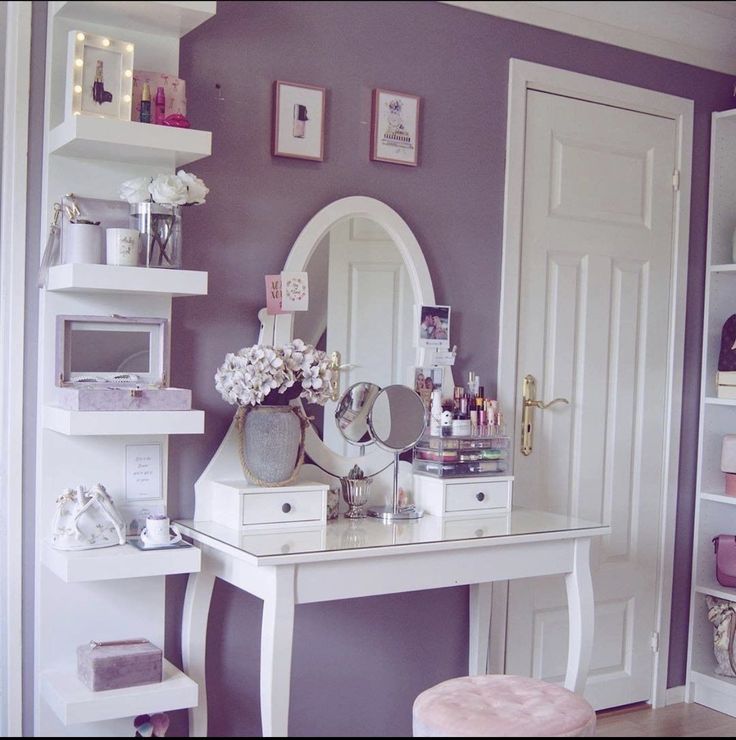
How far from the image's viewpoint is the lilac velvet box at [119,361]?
2232 millimetres

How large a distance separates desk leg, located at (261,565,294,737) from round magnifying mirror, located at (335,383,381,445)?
0.61 meters

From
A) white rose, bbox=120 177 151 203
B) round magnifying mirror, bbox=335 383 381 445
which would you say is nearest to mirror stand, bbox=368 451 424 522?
round magnifying mirror, bbox=335 383 381 445

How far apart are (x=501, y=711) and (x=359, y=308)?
1112 millimetres

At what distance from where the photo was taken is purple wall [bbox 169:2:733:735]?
2.52 m

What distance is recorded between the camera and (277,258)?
2.65 metres

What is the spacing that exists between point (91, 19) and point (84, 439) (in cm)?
92

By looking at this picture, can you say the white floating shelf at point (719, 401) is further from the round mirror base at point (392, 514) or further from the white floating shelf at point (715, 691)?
the round mirror base at point (392, 514)

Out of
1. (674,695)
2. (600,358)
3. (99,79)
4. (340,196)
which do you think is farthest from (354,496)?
(674,695)

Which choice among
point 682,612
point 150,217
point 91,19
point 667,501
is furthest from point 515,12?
point 682,612

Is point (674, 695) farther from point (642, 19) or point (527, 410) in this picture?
point (642, 19)

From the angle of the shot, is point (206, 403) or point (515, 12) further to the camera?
point (206, 403)

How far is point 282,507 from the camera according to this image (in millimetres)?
2414

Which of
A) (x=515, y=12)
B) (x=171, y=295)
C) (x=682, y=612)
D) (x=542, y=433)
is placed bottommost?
(x=682, y=612)

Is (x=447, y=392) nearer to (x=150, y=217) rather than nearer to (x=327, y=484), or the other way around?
(x=327, y=484)
